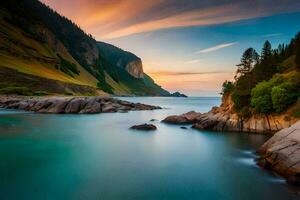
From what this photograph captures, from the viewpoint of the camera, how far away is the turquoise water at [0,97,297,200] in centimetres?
2100

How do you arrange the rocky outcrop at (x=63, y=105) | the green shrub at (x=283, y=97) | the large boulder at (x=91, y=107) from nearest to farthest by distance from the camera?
the green shrub at (x=283, y=97)
the rocky outcrop at (x=63, y=105)
the large boulder at (x=91, y=107)

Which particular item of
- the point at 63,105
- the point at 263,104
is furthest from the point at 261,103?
the point at 63,105

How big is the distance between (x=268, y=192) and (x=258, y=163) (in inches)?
323

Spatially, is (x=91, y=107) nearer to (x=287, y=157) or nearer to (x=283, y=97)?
(x=283, y=97)

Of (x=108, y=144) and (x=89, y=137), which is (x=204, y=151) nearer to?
(x=108, y=144)

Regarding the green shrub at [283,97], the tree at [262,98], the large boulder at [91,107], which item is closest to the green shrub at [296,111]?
the green shrub at [283,97]

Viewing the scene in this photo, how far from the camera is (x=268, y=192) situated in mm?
21125

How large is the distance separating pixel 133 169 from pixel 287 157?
14.5 m

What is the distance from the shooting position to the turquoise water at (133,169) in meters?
21.0

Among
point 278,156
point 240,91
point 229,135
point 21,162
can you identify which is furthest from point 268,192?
point 240,91

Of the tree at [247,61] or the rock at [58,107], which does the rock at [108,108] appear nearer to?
the rock at [58,107]

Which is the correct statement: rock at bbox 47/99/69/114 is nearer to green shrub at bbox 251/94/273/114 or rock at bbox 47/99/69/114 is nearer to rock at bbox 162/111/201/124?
rock at bbox 162/111/201/124

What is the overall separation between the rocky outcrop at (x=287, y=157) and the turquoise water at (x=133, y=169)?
994mm

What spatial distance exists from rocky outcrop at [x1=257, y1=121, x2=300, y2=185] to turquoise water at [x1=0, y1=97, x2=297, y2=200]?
994mm
